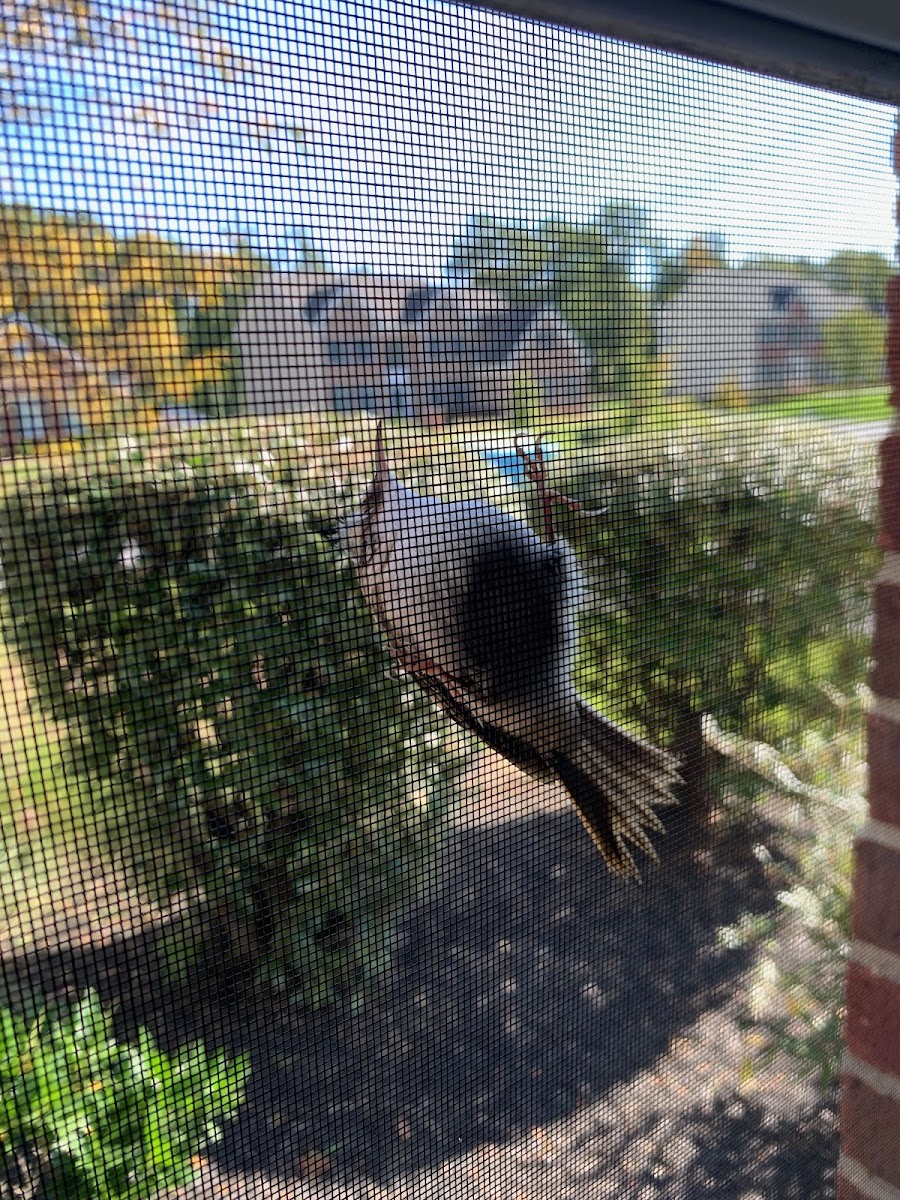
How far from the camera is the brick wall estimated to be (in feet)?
2.36

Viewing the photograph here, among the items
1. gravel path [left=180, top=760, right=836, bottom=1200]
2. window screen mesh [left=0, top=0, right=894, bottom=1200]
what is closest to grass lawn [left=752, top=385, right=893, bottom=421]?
window screen mesh [left=0, top=0, right=894, bottom=1200]

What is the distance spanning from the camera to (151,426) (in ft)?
1.37

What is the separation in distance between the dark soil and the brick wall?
94 millimetres

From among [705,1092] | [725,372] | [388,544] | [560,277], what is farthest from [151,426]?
[705,1092]

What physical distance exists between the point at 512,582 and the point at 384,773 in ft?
0.44

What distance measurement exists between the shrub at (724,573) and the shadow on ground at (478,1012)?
104mm

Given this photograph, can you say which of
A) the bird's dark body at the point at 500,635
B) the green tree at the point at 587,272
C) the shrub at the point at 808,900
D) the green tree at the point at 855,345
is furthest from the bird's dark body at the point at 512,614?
the green tree at the point at 855,345

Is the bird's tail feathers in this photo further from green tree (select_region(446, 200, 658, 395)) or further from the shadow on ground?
green tree (select_region(446, 200, 658, 395))

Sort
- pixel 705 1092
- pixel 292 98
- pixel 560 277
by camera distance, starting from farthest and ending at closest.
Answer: pixel 705 1092, pixel 560 277, pixel 292 98

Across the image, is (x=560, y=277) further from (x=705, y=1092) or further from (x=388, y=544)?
(x=705, y=1092)

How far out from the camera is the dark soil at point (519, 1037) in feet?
1.51

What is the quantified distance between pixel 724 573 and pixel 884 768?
260mm

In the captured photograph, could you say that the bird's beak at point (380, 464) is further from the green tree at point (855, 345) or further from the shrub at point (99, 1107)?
the green tree at point (855, 345)

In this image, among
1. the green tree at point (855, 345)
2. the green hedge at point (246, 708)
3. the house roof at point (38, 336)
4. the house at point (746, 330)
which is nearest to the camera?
the house roof at point (38, 336)
